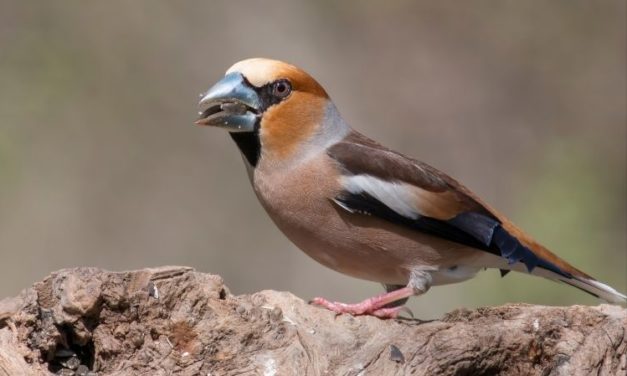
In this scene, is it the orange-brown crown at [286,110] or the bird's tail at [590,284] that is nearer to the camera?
the orange-brown crown at [286,110]

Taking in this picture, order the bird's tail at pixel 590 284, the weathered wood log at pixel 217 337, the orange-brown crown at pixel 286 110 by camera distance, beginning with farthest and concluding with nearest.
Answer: the bird's tail at pixel 590 284 < the orange-brown crown at pixel 286 110 < the weathered wood log at pixel 217 337

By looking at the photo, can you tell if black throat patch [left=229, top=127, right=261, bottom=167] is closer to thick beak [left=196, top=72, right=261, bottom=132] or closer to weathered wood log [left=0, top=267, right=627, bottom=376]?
thick beak [left=196, top=72, right=261, bottom=132]

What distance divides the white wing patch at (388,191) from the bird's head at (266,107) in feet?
1.08

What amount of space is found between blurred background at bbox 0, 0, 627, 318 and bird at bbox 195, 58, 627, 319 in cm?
301

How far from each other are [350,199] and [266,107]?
586 millimetres

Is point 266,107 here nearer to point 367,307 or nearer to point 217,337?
point 367,307

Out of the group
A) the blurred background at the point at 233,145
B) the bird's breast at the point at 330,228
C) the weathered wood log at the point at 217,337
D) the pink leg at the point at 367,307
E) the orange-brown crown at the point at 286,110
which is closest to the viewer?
the weathered wood log at the point at 217,337

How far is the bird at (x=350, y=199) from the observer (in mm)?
5105

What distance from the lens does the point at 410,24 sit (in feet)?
37.2

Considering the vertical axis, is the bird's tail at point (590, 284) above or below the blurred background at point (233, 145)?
below

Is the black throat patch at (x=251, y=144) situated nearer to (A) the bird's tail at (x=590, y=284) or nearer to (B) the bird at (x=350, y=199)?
(B) the bird at (x=350, y=199)

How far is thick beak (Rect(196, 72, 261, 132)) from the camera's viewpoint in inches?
201

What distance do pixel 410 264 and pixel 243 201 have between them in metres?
4.16

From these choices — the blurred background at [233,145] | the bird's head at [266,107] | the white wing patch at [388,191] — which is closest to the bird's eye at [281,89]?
the bird's head at [266,107]
